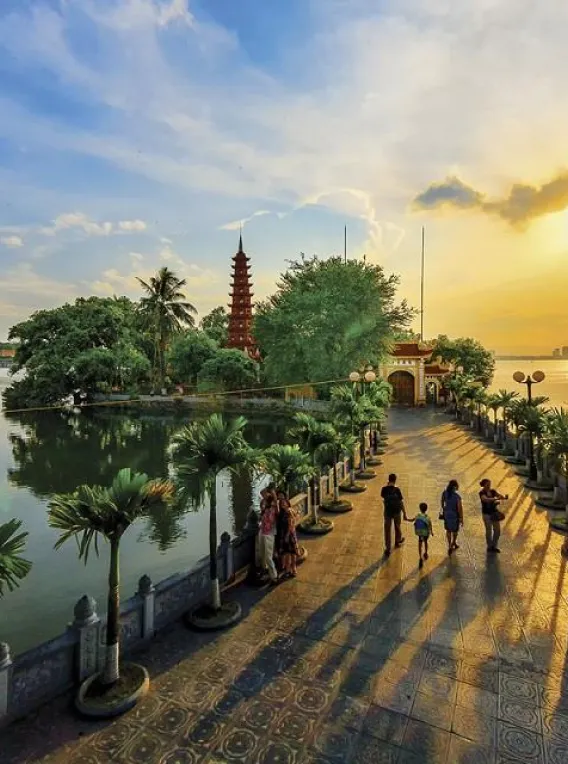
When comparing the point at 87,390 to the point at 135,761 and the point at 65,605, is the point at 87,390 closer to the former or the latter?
the point at 65,605

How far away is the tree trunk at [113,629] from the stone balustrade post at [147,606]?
2.84 ft

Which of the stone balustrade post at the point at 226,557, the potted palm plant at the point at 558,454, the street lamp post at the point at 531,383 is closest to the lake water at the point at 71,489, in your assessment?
the stone balustrade post at the point at 226,557

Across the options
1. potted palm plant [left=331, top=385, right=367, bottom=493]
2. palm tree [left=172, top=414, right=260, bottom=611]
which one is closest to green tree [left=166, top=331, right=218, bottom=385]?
potted palm plant [left=331, top=385, right=367, bottom=493]

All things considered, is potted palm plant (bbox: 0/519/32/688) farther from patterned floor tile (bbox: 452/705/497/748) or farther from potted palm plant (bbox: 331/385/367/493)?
potted palm plant (bbox: 331/385/367/493)

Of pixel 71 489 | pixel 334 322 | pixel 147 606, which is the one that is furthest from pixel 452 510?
pixel 334 322

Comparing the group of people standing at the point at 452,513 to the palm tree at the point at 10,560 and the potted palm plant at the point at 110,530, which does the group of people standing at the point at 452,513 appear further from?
the palm tree at the point at 10,560

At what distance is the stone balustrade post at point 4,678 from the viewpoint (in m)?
5.43

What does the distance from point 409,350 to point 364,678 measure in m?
39.5

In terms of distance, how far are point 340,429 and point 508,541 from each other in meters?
7.55

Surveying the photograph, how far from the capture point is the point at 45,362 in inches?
2060

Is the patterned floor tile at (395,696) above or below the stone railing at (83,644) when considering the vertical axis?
below

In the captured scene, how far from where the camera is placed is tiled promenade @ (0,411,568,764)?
5156 mm

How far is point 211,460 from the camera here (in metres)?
7.97

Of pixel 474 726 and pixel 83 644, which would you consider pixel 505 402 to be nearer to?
pixel 474 726
